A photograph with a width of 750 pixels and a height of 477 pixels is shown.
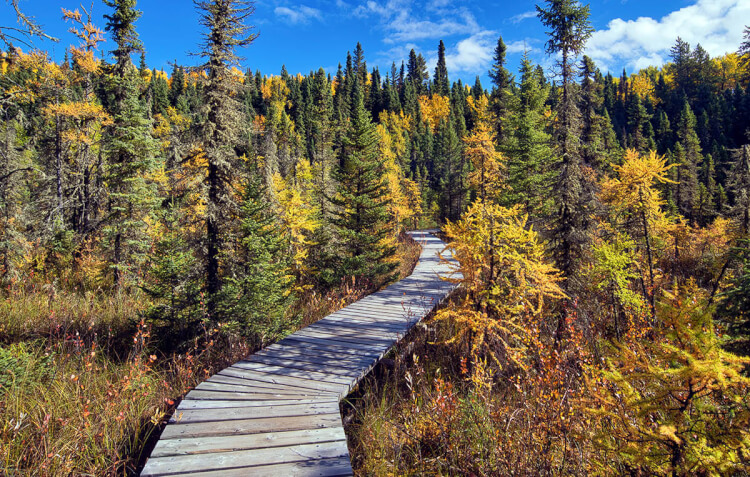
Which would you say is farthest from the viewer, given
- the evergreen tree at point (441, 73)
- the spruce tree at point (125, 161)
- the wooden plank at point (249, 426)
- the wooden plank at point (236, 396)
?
the evergreen tree at point (441, 73)

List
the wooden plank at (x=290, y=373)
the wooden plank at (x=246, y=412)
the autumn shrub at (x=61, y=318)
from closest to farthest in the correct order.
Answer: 1. the wooden plank at (x=246, y=412)
2. the wooden plank at (x=290, y=373)
3. the autumn shrub at (x=61, y=318)

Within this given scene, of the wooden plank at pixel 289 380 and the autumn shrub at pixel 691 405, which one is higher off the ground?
the autumn shrub at pixel 691 405

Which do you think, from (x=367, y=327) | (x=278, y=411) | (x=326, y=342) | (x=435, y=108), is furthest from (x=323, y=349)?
(x=435, y=108)

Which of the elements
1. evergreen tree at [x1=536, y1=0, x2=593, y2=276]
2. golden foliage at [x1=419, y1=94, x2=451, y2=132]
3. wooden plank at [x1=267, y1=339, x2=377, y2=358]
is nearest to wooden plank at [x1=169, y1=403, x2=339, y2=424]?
wooden plank at [x1=267, y1=339, x2=377, y2=358]

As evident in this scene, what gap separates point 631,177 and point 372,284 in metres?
8.32

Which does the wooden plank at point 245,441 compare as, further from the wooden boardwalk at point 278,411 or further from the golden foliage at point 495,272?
the golden foliage at point 495,272

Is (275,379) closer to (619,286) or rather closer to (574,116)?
(619,286)

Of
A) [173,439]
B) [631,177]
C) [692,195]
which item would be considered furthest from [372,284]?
[692,195]

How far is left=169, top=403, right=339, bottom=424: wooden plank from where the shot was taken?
3576 millimetres

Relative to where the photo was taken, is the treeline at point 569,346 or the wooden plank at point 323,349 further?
the wooden plank at point 323,349

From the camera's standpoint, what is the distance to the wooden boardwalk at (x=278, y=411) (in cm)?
295

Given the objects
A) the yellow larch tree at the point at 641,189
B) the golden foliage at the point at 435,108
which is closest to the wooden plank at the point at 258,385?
the yellow larch tree at the point at 641,189

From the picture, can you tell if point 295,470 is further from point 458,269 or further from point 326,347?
point 458,269

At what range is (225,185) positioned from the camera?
26.2 feet
